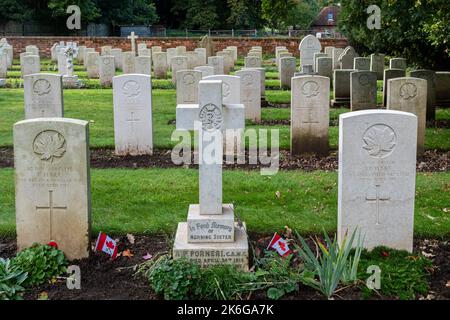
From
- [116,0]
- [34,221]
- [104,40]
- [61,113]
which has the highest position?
[116,0]

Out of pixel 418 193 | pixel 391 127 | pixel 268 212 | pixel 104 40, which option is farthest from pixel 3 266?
pixel 104 40

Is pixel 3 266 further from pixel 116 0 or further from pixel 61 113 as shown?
pixel 116 0

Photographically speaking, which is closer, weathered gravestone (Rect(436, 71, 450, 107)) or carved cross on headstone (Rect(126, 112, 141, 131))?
carved cross on headstone (Rect(126, 112, 141, 131))

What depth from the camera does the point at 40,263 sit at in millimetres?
6645

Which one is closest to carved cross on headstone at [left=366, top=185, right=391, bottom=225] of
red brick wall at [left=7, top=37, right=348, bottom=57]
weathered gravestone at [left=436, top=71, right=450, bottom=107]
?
weathered gravestone at [left=436, top=71, right=450, bottom=107]

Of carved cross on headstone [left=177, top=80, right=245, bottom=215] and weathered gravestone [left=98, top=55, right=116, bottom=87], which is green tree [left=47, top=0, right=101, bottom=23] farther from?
carved cross on headstone [left=177, top=80, right=245, bottom=215]

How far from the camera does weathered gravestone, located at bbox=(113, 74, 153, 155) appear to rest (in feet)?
38.6

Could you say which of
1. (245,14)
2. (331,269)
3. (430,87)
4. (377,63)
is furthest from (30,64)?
(245,14)

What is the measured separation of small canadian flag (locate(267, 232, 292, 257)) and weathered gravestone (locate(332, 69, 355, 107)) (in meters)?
11.4

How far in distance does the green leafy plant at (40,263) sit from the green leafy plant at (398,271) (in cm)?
301

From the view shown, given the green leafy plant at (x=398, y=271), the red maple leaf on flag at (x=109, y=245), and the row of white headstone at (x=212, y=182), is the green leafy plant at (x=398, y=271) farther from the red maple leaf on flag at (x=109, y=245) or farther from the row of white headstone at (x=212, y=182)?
the red maple leaf on flag at (x=109, y=245)

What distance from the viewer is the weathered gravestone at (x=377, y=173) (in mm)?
6816

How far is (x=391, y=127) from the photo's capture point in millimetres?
6816

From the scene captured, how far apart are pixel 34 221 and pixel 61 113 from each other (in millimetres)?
5703
